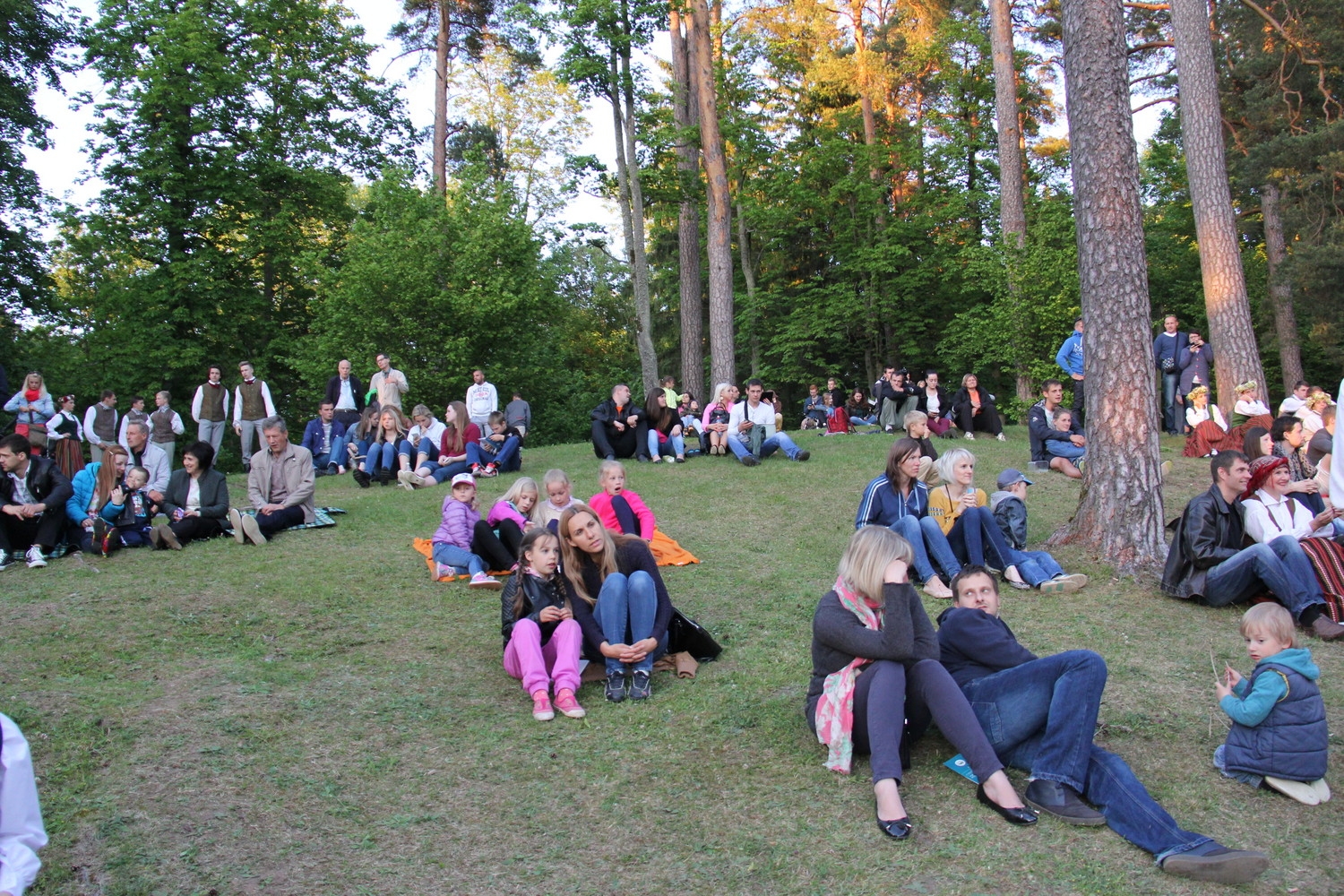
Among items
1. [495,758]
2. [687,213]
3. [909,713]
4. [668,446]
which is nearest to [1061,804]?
[909,713]

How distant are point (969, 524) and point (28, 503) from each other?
7.83 meters

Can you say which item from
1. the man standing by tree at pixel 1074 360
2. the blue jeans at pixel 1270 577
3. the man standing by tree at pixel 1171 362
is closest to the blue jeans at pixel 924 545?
the blue jeans at pixel 1270 577

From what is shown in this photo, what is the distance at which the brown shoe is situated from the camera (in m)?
5.91

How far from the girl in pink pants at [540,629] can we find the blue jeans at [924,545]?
2843 millimetres

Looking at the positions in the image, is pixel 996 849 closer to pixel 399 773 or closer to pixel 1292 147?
pixel 399 773

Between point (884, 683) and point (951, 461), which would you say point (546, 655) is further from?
point (951, 461)

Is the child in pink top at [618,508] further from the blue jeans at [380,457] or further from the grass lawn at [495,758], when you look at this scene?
the blue jeans at [380,457]

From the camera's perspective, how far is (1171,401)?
48.0 ft

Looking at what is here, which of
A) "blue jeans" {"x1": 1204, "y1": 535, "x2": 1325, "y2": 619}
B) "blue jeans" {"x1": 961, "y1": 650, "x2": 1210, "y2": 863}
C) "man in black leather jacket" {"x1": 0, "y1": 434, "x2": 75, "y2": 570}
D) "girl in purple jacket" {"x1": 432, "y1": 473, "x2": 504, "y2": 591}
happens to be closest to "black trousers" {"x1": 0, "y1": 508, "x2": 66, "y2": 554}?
"man in black leather jacket" {"x1": 0, "y1": 434, "x2": 75, "y2": 570}

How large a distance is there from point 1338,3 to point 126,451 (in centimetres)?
2217

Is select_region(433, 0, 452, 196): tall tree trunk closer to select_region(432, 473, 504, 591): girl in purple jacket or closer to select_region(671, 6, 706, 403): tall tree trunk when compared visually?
select_region(671, 6, 706, 403): tall tree trunk

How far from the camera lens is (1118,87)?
7.41m

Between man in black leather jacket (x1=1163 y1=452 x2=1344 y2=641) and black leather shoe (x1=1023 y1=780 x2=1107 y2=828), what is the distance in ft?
10.5

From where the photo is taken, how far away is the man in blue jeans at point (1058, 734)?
352cm
